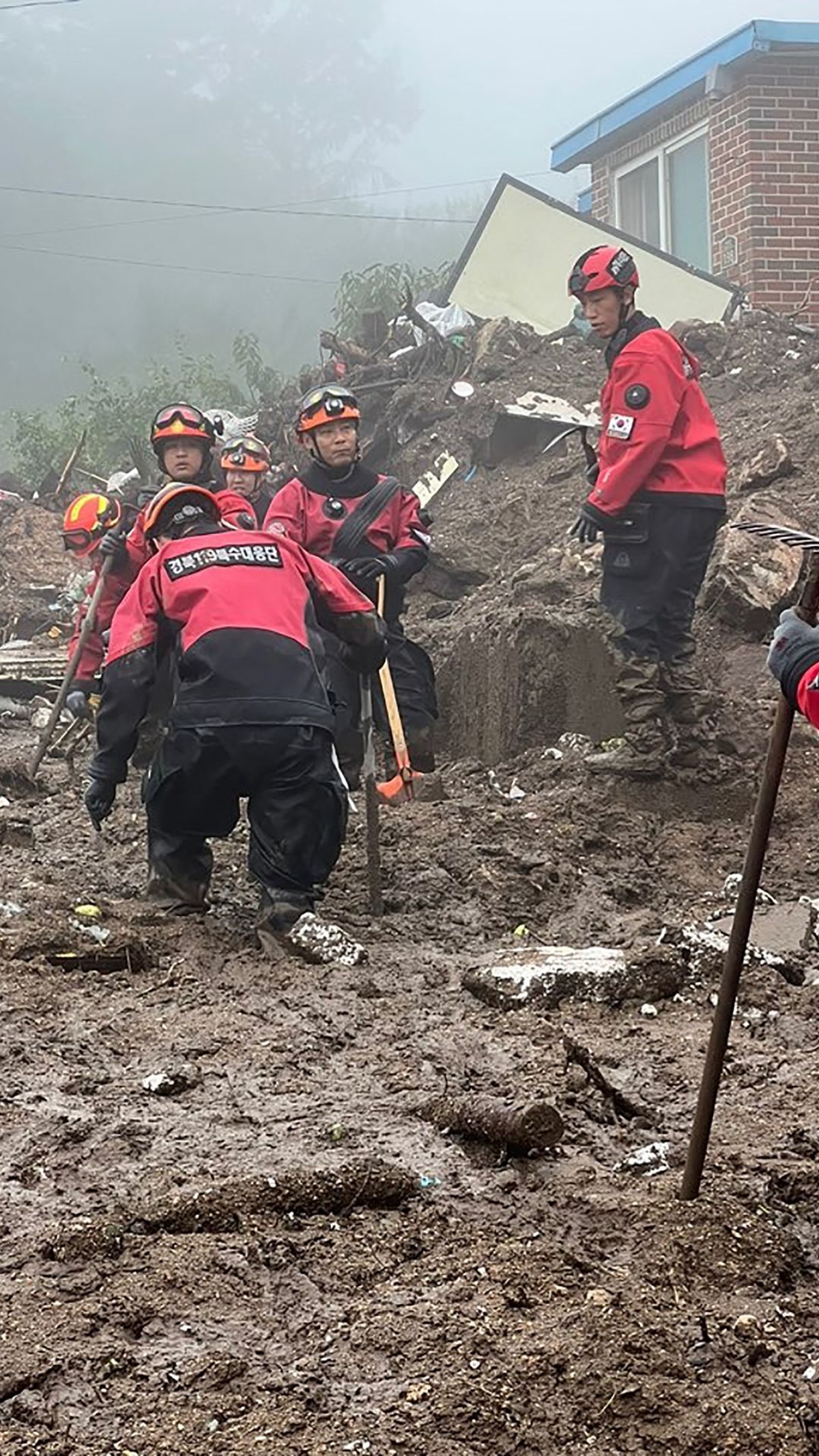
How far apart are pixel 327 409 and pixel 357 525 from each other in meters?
0.55

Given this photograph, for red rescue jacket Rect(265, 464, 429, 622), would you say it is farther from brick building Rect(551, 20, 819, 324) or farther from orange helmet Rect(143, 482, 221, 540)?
brick building Rect(551, 20, 819, 324)

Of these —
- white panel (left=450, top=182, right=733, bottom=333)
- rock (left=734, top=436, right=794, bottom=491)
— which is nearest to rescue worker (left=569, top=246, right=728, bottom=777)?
rock (left=734, top=436, right=794, bottom=491)

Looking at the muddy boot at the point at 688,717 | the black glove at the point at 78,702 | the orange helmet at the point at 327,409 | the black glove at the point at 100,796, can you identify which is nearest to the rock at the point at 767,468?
the muddy boot at the point at 688,717

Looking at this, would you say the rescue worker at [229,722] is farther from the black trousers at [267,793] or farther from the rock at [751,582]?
the rock at [751,582]

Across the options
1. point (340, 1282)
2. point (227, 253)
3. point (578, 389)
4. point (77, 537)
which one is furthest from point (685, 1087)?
point (227, 253)

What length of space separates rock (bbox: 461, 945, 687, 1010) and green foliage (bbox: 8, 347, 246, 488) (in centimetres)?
1735

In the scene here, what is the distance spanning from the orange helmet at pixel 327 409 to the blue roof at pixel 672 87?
929 centimetres

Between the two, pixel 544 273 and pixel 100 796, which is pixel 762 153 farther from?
pixel 100 796

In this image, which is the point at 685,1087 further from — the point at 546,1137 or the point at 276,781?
the point at 276,781

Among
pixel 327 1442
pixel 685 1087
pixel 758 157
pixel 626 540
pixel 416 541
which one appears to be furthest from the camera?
pixel 758 157

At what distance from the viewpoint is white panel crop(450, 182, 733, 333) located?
586 inches

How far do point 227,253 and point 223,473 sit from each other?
160 feet

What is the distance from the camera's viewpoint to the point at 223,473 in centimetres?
1012

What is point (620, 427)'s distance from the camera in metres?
6.70
